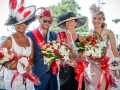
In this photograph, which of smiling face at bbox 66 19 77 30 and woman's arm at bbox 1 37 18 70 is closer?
woman's arm at bbox 1 37 18 70

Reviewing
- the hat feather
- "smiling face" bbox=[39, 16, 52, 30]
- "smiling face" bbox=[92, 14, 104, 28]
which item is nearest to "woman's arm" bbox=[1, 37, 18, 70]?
the hat feather

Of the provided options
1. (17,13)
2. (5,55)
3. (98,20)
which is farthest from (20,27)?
(98,20)

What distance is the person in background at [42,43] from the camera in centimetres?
187

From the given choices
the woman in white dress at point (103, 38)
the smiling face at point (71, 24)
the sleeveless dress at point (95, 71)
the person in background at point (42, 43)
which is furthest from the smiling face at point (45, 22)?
the sleeveless dress at point (95, 71)

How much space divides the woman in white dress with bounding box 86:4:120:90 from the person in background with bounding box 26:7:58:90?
447mm

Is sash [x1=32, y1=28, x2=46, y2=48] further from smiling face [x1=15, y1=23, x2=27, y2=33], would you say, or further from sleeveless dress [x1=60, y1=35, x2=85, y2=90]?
sleeveless dress [x1=60, y1=35, x2=85, y2=90]

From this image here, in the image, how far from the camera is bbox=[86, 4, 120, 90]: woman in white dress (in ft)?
5.48

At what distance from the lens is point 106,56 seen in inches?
62.7

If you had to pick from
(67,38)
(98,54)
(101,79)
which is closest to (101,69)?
(101,79)

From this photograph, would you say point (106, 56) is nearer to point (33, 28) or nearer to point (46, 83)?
point (46, 83)

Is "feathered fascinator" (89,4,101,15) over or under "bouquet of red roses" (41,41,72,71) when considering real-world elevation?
over

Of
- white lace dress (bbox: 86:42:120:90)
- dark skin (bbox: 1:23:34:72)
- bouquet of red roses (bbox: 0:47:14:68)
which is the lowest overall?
white lace dress (bbox: 86:42:120:90)

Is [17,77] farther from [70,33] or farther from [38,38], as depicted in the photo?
[70,33]

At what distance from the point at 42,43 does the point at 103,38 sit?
64cm
